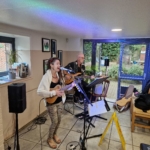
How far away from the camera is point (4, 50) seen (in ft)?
8.21

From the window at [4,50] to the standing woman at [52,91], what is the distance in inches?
41.0

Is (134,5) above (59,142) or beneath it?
above

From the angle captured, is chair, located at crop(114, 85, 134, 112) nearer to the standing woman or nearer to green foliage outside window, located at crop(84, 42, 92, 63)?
green foliage outside window, located at crop(84, 42, 92, 63)

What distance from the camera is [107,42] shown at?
409 centimetres

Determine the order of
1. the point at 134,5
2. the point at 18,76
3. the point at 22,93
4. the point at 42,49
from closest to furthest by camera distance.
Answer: the point at 134,5
the point at 22,93
the point at 18,76
the point at 42,49

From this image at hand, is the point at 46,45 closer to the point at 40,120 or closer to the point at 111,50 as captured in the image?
the point at 40,120

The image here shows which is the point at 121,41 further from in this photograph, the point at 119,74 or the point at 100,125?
the point at 100,125

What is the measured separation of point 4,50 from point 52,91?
1374 mm

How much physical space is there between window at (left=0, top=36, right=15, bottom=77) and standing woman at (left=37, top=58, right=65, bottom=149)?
3.41ft

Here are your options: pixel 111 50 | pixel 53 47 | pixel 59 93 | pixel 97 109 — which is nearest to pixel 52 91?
pixel 59 93

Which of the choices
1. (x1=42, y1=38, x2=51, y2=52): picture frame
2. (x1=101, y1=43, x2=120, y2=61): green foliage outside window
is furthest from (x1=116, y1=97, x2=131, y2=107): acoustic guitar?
(x1=42, y1=38, x2=51, y2=52): picture frame

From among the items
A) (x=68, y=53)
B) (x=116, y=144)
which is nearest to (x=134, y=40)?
(x=68, y=53)

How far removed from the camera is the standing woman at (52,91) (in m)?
1.92

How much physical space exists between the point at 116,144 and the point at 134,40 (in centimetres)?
291
